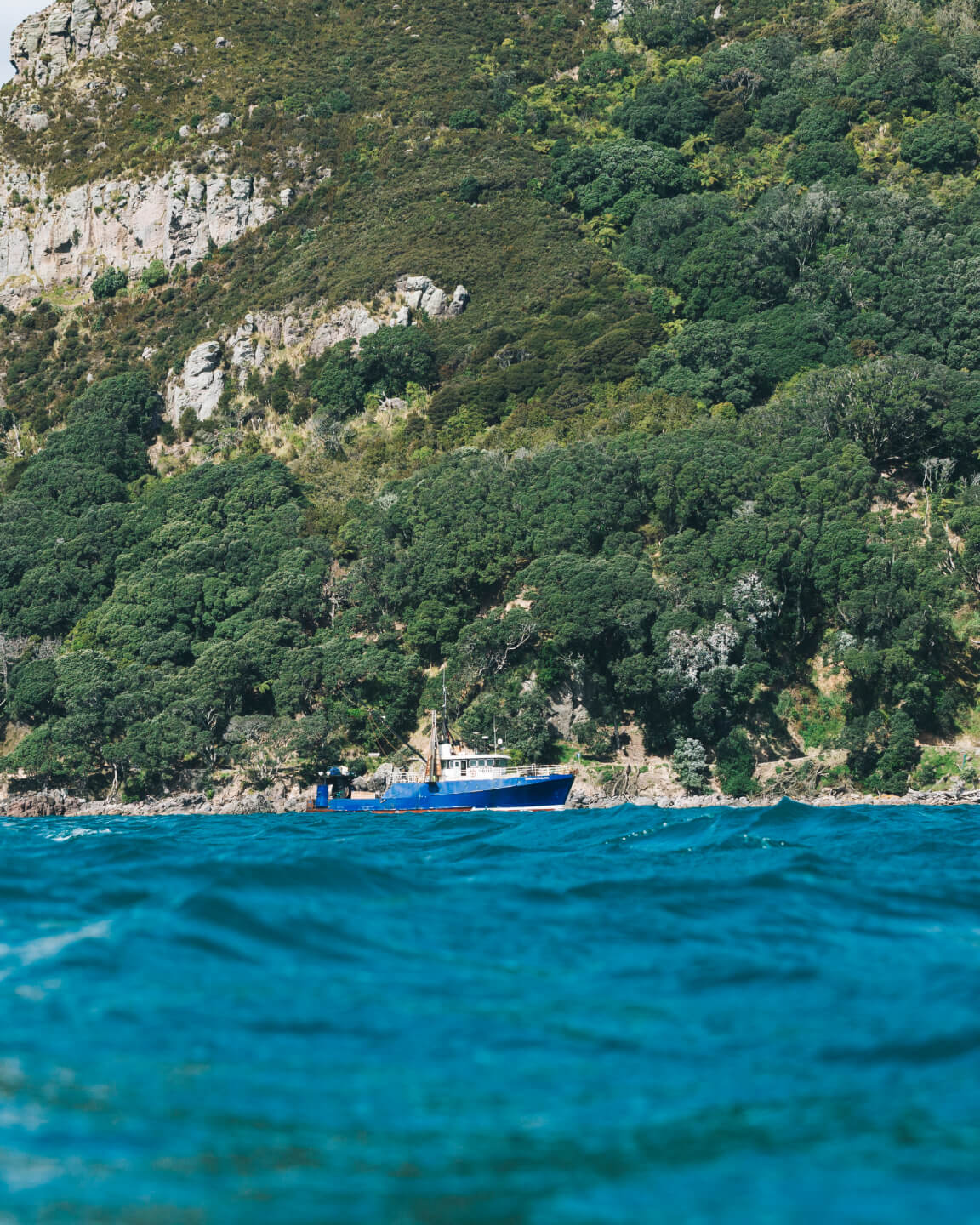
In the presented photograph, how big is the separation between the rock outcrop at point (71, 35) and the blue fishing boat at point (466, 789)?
5433 inches

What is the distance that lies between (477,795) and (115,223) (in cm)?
11421

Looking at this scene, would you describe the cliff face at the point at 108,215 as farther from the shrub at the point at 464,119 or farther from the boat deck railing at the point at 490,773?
the boat deck railing at the point at 490,773

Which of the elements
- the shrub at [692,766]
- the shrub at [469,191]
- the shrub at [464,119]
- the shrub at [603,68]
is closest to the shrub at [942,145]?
the shrub at [469,191]

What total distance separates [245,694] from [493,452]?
2531 centimetres

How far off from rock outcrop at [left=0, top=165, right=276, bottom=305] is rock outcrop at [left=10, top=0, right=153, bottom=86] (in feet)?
68.1

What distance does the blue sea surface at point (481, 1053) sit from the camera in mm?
5809

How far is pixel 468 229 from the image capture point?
121m

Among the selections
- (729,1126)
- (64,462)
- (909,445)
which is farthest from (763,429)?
(729,1126)

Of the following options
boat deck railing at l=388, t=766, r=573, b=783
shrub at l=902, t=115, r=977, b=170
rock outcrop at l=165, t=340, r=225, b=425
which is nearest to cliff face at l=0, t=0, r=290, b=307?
rock outcrop at l=165, t=340, r=225, b=425

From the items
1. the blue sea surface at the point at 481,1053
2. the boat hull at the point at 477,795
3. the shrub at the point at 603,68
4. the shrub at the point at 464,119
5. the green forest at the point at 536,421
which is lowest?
the boat hull at the point at 477,795

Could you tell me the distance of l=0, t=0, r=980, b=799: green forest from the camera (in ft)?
216

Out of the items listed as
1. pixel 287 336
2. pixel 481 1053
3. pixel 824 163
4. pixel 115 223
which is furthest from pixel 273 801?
pixel 115 223

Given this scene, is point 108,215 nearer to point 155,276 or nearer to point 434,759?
point 155,276

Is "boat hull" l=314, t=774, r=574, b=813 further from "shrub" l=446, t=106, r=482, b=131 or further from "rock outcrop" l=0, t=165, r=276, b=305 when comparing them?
"shrub" l=446, t=106, r=482, b=131
